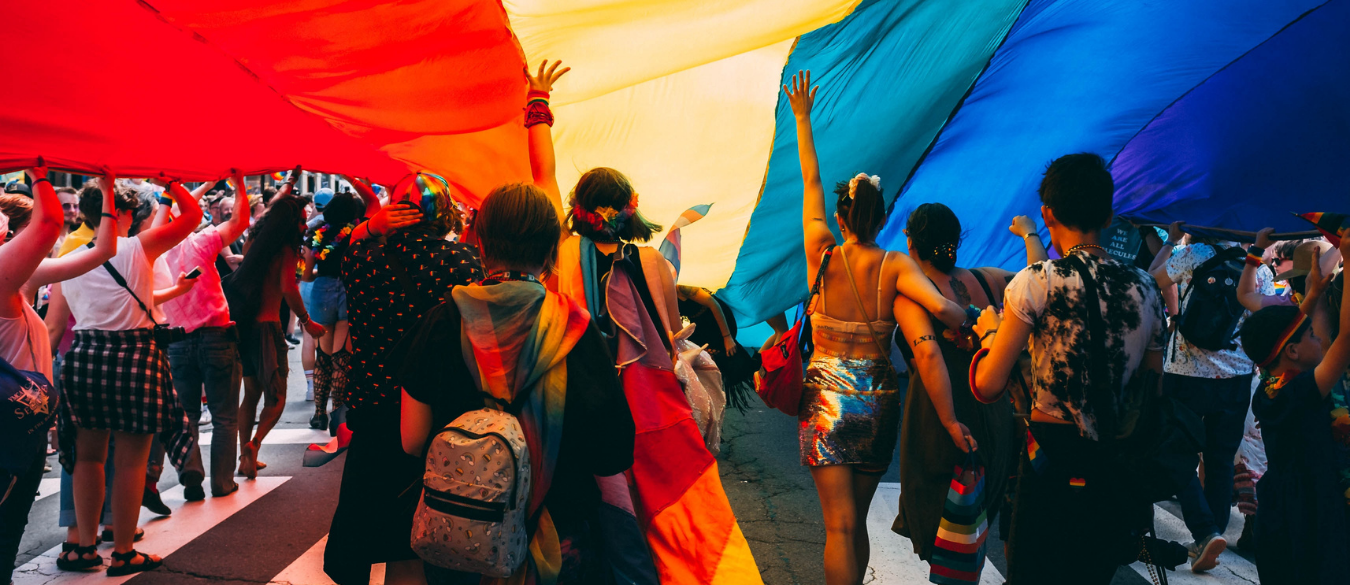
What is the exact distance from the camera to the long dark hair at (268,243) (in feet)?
17.8

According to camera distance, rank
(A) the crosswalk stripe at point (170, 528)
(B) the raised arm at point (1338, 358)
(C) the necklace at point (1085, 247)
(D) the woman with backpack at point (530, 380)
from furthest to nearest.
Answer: (A) the crosswalk stripe at point (170, 528) → (B) the raised arm at point (1338, 358) → (C) the necklace at point (1085, 247) → (D) the woman with backpack at point (530, 380)

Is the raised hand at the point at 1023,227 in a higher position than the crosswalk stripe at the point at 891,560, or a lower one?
higher

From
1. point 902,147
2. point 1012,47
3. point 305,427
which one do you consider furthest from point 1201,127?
point 305,427

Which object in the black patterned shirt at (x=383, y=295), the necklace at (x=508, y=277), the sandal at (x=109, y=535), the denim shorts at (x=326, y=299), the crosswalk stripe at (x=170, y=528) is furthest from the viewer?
the denim shorts at (x=326, y=299)

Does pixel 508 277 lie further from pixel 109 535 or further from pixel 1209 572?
pixel 1209 572

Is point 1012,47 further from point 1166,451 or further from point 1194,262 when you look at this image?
point 1194,262

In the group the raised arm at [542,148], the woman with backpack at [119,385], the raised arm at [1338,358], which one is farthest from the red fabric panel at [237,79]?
the raised arm at [1338,358]

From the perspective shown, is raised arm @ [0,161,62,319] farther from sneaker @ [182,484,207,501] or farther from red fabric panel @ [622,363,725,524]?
sneaker @ [182,484,207,501]

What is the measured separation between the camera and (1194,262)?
5672 millimetres

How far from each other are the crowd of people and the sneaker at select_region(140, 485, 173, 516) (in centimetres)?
24

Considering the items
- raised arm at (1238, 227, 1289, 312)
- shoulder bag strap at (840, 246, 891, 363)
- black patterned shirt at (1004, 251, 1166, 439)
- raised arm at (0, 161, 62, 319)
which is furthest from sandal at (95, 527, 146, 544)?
raised arm at (1238, 227, 1289, 312)

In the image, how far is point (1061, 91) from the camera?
14.0 ft

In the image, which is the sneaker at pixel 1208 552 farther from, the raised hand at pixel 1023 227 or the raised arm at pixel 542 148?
the raised arm at pixel 542 148

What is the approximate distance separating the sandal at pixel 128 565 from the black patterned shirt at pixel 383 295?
2.28 m
